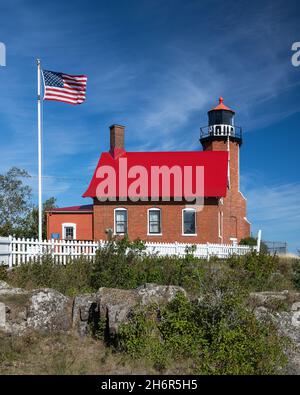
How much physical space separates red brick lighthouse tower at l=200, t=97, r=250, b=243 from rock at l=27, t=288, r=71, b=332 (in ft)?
81.4

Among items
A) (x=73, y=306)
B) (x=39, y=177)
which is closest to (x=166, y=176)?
(x=39, y=177)

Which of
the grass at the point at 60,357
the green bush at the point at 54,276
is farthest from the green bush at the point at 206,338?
the green bush at the point at 54,276

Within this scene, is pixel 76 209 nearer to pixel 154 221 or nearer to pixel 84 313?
pixel 154 221

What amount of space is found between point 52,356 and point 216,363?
2.33 meters

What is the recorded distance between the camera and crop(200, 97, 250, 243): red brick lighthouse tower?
1334 inches

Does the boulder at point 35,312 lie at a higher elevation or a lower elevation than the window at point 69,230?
lower

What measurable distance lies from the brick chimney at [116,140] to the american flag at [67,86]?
13.4m

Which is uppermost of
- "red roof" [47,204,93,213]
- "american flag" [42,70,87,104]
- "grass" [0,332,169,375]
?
"american flag" [42,70,87,104]

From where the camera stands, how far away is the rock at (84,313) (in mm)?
8430

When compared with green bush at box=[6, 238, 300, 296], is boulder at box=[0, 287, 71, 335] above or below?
below

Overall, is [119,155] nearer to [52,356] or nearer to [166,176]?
[166,176]

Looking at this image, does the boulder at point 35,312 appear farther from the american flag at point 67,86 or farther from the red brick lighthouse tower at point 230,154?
the red brick lighthouse tower at point 230,154

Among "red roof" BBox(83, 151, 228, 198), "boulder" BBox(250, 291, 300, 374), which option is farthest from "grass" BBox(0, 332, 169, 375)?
"red roof" BBox(83, 151, 228, 198)

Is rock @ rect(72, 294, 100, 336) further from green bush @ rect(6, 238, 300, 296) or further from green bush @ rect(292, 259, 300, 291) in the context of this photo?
green bush @ rect(292, 259, 300, 291)
